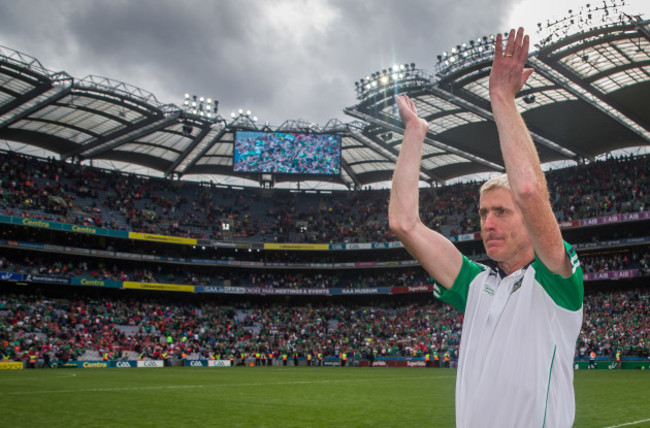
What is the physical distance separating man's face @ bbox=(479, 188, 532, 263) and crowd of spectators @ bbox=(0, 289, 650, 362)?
1531 inches

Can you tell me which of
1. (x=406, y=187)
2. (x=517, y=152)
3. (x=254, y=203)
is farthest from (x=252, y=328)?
(x=517, y=152)

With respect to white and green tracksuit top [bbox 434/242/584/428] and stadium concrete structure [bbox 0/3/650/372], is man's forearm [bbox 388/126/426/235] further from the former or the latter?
stadium concrete structure [bbox 0/3/650/372]

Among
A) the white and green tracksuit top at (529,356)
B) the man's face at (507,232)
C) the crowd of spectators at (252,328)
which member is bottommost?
the crowd of spectators at (252,328)

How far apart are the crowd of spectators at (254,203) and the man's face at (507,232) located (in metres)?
49.2

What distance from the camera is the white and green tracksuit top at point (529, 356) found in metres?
2.42

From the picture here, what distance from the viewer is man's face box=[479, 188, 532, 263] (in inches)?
109

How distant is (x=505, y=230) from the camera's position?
2777 mm

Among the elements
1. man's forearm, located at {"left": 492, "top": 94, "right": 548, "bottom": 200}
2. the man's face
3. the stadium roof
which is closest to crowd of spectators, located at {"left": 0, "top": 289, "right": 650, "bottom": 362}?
the stadium roof

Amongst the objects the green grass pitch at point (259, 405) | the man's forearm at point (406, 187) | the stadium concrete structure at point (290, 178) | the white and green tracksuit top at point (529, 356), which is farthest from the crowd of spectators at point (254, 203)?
the white and green tracksuit top at point (529, 356)

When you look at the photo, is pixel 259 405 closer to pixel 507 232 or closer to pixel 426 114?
pixel 507 232

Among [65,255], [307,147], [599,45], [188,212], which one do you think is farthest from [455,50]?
[65,255]

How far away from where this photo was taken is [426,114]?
4878 cm

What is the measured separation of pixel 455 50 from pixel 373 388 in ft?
90.5

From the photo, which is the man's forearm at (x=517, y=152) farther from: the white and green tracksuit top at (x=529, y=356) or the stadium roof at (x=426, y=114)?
the stadium roof at (x=426, y=114)
